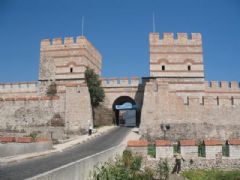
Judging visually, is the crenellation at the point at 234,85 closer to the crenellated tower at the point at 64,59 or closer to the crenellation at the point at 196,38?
the crenellation at the point at 196,38

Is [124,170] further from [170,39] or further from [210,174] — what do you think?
[170,39]

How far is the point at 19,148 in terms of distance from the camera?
11.1 metres

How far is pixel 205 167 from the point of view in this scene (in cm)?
1170

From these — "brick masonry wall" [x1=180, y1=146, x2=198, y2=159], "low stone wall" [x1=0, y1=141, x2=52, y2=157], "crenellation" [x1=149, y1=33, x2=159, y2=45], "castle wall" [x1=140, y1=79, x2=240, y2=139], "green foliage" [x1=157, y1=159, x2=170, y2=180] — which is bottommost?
"green foliage" [x1=157, y1=159, x2=170, y2=180]

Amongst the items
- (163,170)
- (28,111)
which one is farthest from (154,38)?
(163,170)

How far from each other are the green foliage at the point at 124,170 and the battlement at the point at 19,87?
19.3m

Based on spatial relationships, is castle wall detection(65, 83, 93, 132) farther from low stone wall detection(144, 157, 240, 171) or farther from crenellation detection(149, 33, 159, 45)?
low stone wall detection(144, 157, 240, 171)

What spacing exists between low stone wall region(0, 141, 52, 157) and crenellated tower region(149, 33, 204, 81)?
17078 mm

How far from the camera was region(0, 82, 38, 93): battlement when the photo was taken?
93.2ft

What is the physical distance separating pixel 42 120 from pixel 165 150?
12.6m

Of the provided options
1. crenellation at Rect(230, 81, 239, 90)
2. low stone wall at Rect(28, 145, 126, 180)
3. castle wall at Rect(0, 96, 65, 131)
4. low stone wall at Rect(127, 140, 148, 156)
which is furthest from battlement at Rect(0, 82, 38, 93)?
low stone wall at Rect(28, 145, 126, 180)

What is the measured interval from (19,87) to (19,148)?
18.7 meters

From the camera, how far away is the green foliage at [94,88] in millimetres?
25375

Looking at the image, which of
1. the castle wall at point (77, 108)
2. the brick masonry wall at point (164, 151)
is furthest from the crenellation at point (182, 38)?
the brick masonry wall at point (164, 151)
